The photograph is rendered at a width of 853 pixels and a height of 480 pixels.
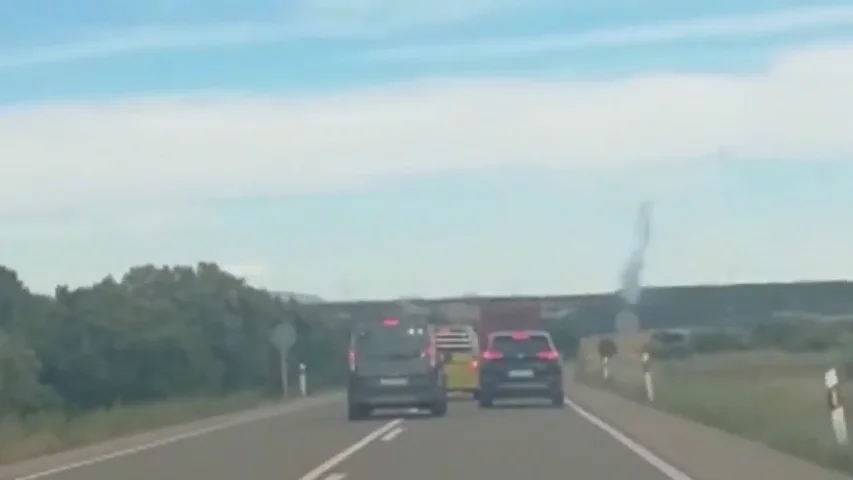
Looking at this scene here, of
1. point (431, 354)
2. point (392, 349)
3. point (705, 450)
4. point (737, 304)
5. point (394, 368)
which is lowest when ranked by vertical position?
Result: point (705, 450)

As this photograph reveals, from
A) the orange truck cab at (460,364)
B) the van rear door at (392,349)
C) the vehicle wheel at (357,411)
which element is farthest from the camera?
the orange truck cab at (460,364)

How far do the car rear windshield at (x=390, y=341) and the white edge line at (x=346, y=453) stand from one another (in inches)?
92.5

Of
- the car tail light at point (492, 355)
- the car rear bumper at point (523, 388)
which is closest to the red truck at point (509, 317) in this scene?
the car rear bumper at point (523, 388)

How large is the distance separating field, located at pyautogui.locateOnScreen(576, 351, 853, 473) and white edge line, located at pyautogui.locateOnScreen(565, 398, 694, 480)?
168cm

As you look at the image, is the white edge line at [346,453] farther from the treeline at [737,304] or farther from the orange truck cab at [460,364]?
the treeline at [737,304]

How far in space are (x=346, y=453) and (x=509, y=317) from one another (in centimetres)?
4567

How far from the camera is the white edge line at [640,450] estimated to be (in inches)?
870

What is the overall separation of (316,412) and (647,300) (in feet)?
205

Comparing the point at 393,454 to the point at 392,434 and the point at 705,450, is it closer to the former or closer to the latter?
the point at 705,450

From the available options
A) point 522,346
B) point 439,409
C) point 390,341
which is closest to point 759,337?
point 522,346

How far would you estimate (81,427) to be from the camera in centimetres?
3428

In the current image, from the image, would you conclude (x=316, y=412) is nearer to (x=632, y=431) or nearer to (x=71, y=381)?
(x=632, y=431)

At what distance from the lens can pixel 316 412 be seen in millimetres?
44781

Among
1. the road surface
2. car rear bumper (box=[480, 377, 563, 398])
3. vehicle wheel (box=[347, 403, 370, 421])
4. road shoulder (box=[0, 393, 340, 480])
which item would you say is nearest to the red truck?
road shoulder (box=[0, 393, 340, 480])
